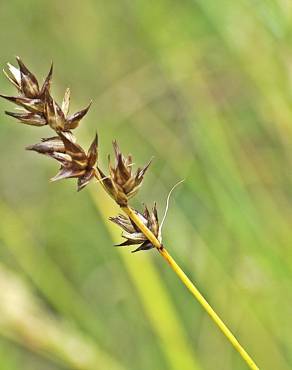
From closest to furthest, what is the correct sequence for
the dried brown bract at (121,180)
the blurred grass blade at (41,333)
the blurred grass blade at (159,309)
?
the dried brown bract at (121,180), the blurred grass blade at (159,309), the blurred grass blade at (41,333)

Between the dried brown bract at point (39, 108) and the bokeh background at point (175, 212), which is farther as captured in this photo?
the bokeh background at point (175, 212)

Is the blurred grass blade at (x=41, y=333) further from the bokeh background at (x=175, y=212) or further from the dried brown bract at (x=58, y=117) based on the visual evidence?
the dried brown bract at (x=58, y=117)

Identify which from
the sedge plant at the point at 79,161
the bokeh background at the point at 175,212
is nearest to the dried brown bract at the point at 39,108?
the sedge plant at the point at 79,161

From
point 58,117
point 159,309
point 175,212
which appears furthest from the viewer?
point 175,212

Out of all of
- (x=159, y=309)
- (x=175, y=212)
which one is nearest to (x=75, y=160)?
(x=159, y=309)

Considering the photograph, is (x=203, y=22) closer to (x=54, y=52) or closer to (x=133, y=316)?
(x=133, y=316)

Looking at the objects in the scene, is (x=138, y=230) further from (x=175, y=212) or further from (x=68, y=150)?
(x=175, y=212)
